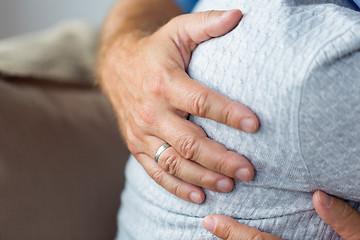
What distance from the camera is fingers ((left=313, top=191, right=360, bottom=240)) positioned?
549 millimetres

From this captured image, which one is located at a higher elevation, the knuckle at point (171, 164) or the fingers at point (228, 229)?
the knuckle at point (171, 164)

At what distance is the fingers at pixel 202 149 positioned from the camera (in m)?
0.55

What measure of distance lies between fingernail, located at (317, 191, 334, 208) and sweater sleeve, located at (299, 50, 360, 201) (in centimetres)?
5

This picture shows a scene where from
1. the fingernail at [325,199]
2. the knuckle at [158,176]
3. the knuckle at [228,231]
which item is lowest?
the knuckle at [228,231]

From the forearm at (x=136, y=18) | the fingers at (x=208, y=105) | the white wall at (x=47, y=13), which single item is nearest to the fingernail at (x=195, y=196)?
the fingers at (x=208, y=105)

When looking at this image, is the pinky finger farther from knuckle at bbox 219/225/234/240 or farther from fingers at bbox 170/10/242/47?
fingers at bbox 170/10/242/47

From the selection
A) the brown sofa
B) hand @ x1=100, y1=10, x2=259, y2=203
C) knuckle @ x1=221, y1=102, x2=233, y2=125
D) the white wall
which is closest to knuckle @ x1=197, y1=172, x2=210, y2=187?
hand @ x1=100, y1=10, x2=259, y2=203

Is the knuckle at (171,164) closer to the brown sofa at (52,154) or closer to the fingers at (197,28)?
the fingers at (197,28)

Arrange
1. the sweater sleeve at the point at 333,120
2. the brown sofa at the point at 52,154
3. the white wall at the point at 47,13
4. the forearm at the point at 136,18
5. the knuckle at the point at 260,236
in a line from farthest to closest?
the white wall at the point at 47,13 → the forearm at the point at 136,18 → the brown sofa at the point at 52,154 → the knuckle at the point at 260,236 → the sweater sleeve at the point at 333,120

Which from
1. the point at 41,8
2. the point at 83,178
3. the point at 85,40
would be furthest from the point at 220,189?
the point at 41,8

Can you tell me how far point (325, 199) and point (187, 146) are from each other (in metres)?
0.19

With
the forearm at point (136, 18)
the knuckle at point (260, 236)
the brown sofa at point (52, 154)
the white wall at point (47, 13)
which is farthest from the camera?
the white wall at point (47, 13)

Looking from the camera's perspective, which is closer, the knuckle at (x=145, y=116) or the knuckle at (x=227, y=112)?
the knuckle at (x=227, y=112)

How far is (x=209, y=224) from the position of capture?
0.59 m
